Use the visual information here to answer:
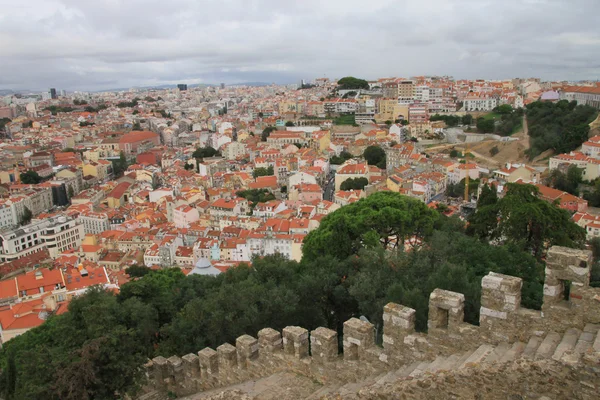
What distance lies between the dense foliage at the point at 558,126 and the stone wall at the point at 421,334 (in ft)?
152

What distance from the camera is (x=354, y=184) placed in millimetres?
47781

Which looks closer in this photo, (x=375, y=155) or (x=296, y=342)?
(x=296, y=342)

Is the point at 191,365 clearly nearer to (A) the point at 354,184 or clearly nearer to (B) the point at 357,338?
(B) the point at 357,338

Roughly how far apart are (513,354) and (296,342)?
284cm

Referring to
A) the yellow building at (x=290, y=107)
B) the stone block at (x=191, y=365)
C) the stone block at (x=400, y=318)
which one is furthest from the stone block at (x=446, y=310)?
the yellow building at (x=290, y=107)

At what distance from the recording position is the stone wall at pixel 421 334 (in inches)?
182

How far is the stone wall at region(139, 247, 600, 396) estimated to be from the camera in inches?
182

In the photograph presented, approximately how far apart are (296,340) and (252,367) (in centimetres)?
101

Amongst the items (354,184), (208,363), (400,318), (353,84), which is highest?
(353,84)

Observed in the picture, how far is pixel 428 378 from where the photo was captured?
4.50m

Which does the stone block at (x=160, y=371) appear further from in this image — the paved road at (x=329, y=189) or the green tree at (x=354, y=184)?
the paved road at (x=329, y=189)

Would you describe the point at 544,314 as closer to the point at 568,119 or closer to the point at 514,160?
the point at 514,160

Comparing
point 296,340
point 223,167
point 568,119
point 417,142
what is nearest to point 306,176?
point 223,167

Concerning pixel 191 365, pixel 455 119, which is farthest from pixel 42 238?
pixel 455 119
